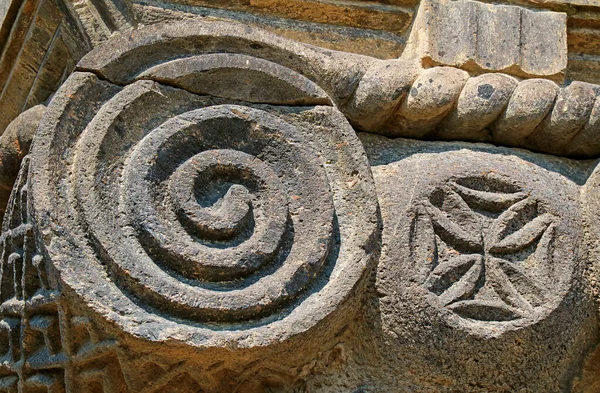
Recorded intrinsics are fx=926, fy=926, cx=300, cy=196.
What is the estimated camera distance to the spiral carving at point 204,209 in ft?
5.49

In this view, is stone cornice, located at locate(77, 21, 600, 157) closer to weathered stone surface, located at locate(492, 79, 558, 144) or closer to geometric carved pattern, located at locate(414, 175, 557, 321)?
weathered stone surface, located at locate(492, 79, 558, 144)

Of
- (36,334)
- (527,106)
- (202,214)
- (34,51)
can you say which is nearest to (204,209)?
(202,214)

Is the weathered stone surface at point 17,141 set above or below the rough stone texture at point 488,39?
below

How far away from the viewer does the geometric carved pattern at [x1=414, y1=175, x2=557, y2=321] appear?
5.98 ft

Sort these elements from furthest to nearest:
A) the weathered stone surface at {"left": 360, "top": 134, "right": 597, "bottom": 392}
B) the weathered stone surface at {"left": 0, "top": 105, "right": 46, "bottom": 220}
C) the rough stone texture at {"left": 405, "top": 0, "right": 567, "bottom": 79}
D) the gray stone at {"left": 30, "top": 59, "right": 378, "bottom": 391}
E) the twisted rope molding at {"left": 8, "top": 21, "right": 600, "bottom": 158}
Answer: the weathered stone surface at {"left": 0, "top": 105, "right": 46, "bottom": 220}
the rough stone texture at {"left": 405, "top": 0, "right": 567, "bottom": 79}
the twisted rope molding at {"left": 8, "top": 21, "right": 600, "bottom": 158}
the weathered stone surface at {"left": 360, "top": 134, "right": 597, "bottom": 392}
the gray stone at {"left": 30, "top": 59, "right": 378, "bottom": 391}

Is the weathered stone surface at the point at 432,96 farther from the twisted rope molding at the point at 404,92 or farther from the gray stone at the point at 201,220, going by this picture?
the gray stone at the point at 201,220

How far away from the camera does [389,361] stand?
71.5 inches

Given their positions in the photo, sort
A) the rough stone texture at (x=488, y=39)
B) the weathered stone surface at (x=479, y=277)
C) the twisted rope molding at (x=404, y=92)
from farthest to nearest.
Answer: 1. the rough stone texture at (x=488, y=39)
2. the twisted rope molding at (x=404, y=92)
3. the weathered stone surface at (x=479, y=277)

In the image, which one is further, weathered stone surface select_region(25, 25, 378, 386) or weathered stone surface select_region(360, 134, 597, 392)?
weathered stone surface select_region(360, 134, 597, 392)

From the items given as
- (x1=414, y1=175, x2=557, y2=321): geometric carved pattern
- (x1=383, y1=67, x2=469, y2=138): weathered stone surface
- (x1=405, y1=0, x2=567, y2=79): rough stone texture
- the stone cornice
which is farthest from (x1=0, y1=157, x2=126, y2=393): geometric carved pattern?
(x1=405, y1=0, x2=567, y2=79): rough stone texture

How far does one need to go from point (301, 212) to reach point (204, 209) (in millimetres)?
192

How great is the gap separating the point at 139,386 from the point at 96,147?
46 cm

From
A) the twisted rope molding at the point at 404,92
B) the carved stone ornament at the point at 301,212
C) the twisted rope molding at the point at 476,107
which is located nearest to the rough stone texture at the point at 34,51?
the carved stone ornament at the point at 301,212

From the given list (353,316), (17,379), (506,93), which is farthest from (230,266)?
(506,93)
